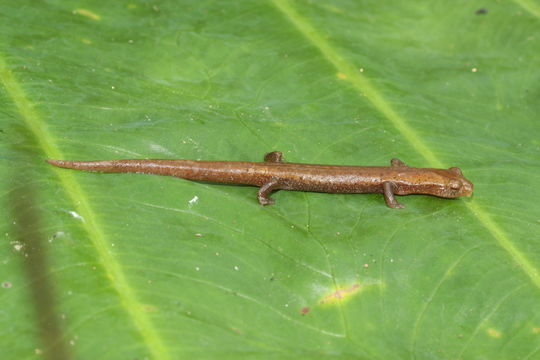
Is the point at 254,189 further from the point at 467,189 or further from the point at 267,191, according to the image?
the point at 467,189

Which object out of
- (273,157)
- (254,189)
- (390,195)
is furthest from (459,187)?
(254,189)

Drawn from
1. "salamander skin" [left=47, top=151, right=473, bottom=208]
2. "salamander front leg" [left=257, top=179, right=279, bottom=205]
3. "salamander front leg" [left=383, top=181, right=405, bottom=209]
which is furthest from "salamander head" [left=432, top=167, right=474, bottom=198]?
"salamander front leg" [left=257, top=179, right=279, bottom=205]

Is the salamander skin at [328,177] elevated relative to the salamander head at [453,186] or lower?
lower

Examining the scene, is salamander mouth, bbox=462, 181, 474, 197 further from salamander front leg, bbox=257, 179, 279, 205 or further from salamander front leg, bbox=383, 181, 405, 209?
salamander front leg, bbox=257, 179, 279, 205

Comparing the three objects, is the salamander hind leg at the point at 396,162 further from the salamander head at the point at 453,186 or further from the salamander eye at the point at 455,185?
the salamander eye at the point at 455,185

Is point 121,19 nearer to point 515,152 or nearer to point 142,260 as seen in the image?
point 142,260

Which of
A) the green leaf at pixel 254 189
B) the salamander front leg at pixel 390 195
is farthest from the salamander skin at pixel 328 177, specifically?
the green leaf at pixel 254 189
